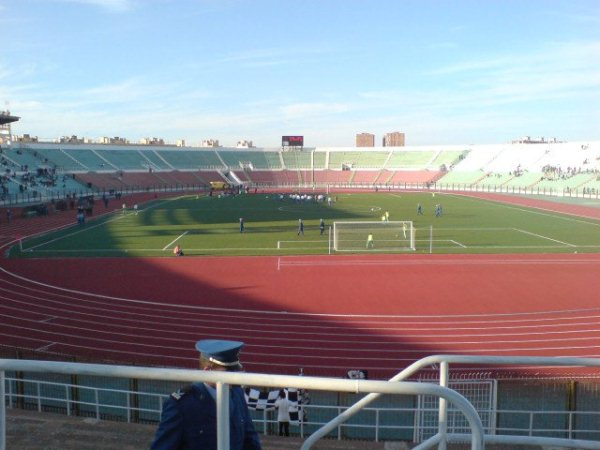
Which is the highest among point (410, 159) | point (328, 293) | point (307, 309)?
point (410, 159)

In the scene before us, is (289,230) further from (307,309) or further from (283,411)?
(283,411)

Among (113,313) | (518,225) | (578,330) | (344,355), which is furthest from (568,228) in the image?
(113,313)

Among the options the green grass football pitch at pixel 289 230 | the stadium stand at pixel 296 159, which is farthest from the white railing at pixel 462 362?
the stadium stand at pixel 296 159

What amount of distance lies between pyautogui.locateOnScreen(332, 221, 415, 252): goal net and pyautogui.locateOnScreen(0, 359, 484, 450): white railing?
28749mm

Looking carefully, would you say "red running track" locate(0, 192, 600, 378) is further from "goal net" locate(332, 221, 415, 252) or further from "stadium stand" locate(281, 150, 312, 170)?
"stadium stand" locate(281, 150, 312, 170)

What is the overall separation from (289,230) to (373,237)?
673cm

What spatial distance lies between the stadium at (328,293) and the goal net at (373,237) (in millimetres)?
240

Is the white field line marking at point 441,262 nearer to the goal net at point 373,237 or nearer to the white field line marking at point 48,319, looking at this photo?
the goal net at point 373,237

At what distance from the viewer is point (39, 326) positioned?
1745 centimetres

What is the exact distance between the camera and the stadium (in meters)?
10.7

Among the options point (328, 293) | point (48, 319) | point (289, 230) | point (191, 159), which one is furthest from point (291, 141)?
point (48, 319)

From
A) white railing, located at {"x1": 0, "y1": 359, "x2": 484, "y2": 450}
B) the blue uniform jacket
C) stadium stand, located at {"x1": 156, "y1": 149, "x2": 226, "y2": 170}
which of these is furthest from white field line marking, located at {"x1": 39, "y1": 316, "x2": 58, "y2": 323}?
stadium stand, located at {"x1": 156, "y1": 149, "x2": 226, "y2": 170}

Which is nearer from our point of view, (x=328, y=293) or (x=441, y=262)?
(x=328, y=293)

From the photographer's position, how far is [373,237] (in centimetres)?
3544
